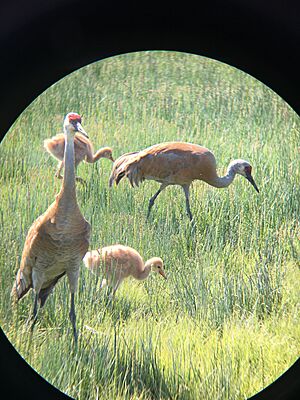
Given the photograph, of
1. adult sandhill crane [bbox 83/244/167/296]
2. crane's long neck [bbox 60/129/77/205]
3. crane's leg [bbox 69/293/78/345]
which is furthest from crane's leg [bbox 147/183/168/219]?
crane's leg [bbox 69/293/78/345]

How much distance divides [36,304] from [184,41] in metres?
0.94

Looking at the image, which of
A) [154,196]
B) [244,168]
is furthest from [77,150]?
[244,168]

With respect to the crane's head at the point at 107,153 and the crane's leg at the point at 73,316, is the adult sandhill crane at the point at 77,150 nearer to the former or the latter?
the crane's head at the point at 107,153

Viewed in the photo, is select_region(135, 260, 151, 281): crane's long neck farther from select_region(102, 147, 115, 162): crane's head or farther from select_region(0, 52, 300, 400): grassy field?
select_region(102, 147, 115, 162): crane's head

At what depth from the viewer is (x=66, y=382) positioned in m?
2.43

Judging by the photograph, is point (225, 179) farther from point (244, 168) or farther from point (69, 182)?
point (69, 182)

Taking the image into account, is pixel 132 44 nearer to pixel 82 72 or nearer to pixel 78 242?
pixel 82 72

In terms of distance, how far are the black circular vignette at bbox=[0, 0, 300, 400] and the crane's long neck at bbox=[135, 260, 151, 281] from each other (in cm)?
60

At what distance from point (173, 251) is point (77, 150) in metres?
0.45

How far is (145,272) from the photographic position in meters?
2.39

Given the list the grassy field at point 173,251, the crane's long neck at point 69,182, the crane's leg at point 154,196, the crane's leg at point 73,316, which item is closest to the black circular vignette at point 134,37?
the grassy field at point 173,251

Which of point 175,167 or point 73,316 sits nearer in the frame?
point 73,316

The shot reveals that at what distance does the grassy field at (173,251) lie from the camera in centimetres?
242

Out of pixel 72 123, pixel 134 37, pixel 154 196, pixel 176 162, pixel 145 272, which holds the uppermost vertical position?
pixel 134 37
